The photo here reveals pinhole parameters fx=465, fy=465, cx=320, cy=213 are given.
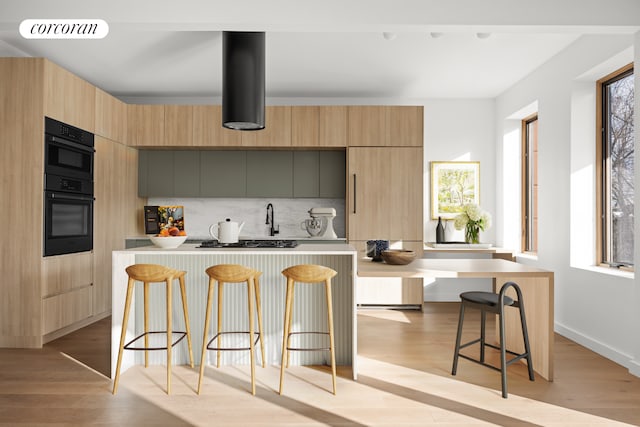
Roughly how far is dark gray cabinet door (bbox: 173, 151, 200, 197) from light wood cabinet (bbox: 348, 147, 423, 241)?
200cm

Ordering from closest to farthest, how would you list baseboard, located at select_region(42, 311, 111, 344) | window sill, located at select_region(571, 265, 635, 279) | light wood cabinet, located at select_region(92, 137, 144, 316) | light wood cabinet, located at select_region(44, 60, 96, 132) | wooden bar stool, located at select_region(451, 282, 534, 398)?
wooden bar stool, located at select_region(451, 282, 534, 398), window sill, located at select_region(571, 265, 635, 279), light wood cabinet, located at select_region(44, 60, 96, 132), baseboard, located at select_region(42, 311, 111, 344), light wood cabinet, located at select_region(92, 137, 144, 316)

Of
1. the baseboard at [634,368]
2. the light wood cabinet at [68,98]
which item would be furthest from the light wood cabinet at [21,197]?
the baseboard at [634,368]

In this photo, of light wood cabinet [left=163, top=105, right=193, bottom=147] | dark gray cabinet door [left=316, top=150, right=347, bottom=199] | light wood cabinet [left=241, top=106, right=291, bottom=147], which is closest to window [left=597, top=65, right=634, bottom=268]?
dark gray cabinet door [left=316, top=150, right=347, bottom=199]

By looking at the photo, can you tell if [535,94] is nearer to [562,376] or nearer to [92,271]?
[562,376]

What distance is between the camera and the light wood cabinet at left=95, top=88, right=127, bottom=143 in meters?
5.03

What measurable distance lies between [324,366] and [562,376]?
1.74 metres

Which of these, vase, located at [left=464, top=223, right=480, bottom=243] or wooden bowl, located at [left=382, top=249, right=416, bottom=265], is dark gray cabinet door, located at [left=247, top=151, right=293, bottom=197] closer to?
vase, located at [left=464, top=223, right=480, bottom=243]

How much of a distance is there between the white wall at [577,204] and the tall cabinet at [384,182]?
144cm

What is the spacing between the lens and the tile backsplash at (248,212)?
6375mm

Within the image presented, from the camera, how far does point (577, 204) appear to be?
171 inches

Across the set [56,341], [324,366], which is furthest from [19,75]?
[324,366]

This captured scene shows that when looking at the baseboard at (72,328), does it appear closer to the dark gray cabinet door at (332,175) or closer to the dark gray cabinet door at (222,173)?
the dark gray cabinet door at (222,173)

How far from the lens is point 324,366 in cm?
358

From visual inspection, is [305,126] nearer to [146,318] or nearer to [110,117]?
[110,117]
